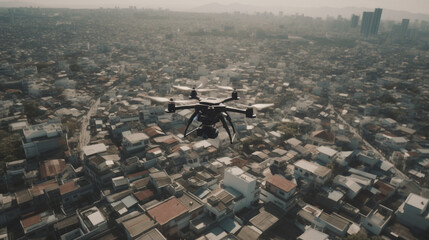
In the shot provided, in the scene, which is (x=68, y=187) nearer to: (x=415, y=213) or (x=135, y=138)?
(x=135, y=138)

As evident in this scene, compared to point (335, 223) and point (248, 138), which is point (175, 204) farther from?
point (248, 138)

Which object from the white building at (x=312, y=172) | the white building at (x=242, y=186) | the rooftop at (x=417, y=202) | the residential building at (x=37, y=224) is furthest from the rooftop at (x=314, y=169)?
the residential building at (x=37, y=224)

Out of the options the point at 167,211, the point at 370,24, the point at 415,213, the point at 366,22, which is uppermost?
the point at 366,22

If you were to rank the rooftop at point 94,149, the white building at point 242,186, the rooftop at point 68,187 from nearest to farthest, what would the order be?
the white building at point 242,186
the rooftop at point 68,187
the rooftop at point 94,149

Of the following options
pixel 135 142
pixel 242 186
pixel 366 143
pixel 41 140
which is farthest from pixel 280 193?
pixel 41 140

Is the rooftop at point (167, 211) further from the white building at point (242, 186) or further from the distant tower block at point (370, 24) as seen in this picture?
the distant tower block at point (370, 24)

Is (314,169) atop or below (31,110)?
below

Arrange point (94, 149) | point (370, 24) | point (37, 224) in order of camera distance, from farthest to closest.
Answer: point (370, 24) < point (94, 149) < point (37, 224)

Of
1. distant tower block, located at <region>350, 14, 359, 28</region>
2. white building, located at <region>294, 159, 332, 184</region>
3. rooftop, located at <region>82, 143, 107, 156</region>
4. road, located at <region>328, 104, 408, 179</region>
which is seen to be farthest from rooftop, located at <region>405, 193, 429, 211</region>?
distant tower block, located at <region>350, 14, 359, 28</region>
